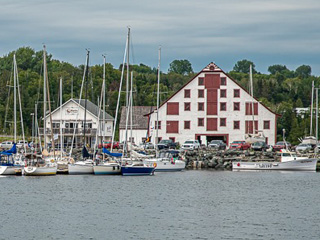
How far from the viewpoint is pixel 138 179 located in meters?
69.4

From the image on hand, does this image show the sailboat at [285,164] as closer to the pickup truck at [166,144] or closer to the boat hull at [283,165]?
the boat hull at [283,165]

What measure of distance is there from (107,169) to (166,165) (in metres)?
11.0

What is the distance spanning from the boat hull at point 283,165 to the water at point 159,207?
6.66 m

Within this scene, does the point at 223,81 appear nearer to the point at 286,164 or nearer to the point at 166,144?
the point at 166,144

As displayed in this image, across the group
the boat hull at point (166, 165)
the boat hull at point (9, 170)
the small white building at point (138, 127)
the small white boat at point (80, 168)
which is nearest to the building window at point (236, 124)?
the small white building at point (138, 127)

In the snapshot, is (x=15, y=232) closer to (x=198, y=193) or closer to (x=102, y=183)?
(x=198, y=193)

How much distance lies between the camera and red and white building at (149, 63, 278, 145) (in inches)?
4289

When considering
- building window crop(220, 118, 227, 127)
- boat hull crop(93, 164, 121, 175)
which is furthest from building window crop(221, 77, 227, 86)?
boat hull crop(93, 164, 121, 175)

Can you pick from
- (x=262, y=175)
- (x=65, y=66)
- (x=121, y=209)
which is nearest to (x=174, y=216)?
(x=121, y=209)

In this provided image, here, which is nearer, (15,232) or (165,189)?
(15,232)

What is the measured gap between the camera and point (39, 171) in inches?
2739

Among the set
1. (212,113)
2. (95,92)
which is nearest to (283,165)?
(212,113)

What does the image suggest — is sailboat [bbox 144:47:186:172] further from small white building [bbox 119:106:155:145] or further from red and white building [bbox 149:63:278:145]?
small white building [bbox 119:106:155:145]

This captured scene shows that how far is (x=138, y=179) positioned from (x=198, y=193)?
36.9ft
